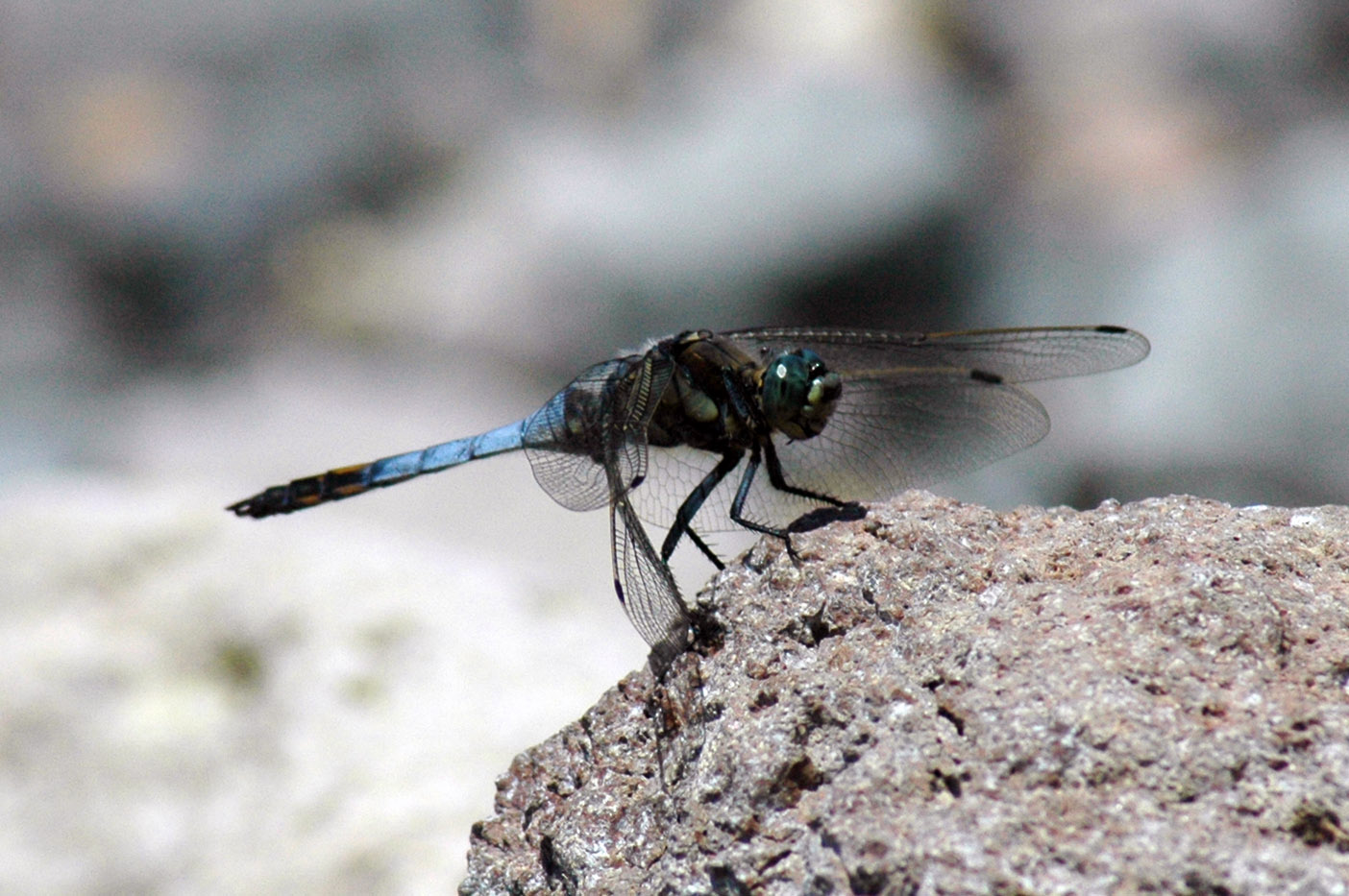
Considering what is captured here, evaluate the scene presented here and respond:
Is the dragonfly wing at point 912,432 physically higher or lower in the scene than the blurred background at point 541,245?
lower

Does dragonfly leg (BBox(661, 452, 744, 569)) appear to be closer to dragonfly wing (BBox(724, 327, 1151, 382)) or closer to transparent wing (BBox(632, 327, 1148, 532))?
transparent wing (BBox(632, 327, 1148, 532))

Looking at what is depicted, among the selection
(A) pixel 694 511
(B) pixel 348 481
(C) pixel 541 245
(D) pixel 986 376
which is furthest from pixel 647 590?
(C) pixel 541 245

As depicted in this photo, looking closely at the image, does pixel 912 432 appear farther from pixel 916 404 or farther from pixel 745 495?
pixel 745 495

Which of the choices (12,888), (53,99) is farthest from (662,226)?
(12,888)

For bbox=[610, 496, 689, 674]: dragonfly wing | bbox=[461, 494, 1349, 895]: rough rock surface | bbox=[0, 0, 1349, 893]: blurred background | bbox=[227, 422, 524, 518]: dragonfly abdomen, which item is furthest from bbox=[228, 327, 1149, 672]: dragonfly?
bbox=[0, 0, 1349, 893]: blurred background

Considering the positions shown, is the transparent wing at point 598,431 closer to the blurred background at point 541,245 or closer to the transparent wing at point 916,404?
the transparent wing at point 916,404

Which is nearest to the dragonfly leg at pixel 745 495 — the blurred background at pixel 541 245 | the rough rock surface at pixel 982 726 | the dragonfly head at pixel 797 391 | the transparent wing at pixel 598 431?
the dragonfly head at pixel 797 391

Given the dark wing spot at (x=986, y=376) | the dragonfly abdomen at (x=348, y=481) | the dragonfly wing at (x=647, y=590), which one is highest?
the dragonfly abdomen at (x=348, y=481)
